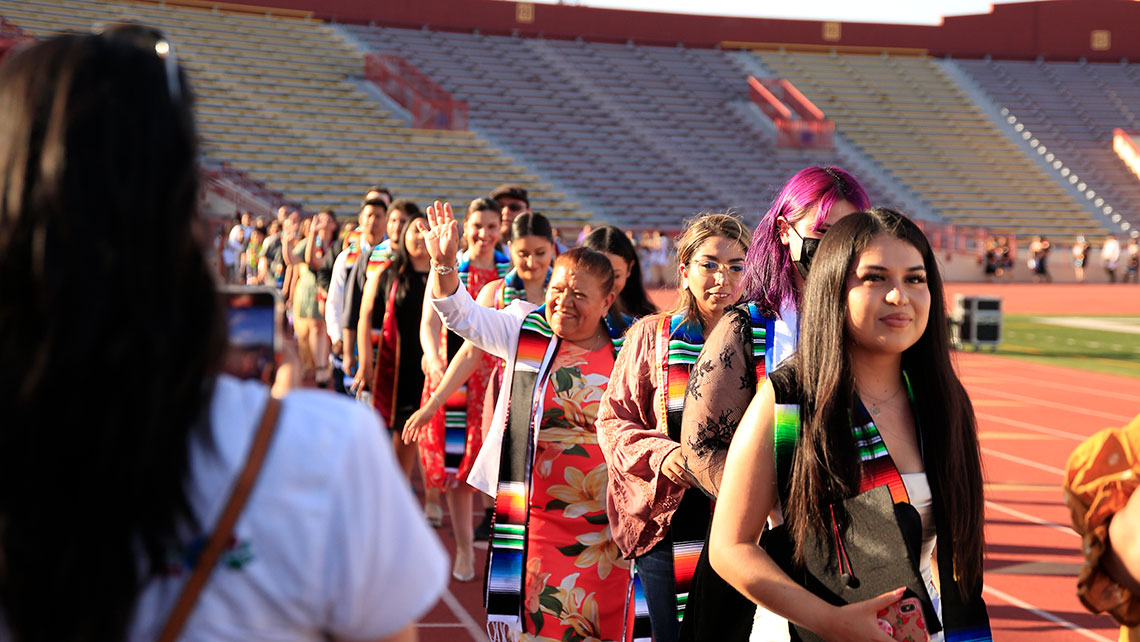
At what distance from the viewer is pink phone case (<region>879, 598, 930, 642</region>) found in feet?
7.22

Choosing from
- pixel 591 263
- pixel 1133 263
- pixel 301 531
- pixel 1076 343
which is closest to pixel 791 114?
pixel 1133 263

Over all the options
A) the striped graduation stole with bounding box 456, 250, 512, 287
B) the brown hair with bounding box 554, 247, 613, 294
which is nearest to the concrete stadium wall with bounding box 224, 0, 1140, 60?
the striped graduation stole with bounding box 456, 250, 512, 287

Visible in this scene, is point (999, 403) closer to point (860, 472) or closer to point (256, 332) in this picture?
point (860, 472)

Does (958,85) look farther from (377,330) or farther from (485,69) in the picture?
(377,330)

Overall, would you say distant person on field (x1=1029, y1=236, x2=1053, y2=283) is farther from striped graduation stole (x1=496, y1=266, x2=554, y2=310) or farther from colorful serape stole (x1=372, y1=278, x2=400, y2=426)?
striped graduation stole (x1=496, y1=266, x2=554, y2=310)

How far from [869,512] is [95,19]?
36188 mm

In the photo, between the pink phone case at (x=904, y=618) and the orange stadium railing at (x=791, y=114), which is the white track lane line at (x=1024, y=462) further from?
the orange stadium railing at (x=791, y=114)

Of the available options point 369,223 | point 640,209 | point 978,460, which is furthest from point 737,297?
point 640,209

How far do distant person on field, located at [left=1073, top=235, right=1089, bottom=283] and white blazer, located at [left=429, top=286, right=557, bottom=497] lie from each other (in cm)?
3659

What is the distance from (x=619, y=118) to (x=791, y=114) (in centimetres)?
630

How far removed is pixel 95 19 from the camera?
34.1 meters

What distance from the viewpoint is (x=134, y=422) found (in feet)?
3.82

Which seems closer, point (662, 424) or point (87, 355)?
point (87, 355)

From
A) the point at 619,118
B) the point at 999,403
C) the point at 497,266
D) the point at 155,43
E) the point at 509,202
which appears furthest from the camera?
the point at 619,118
